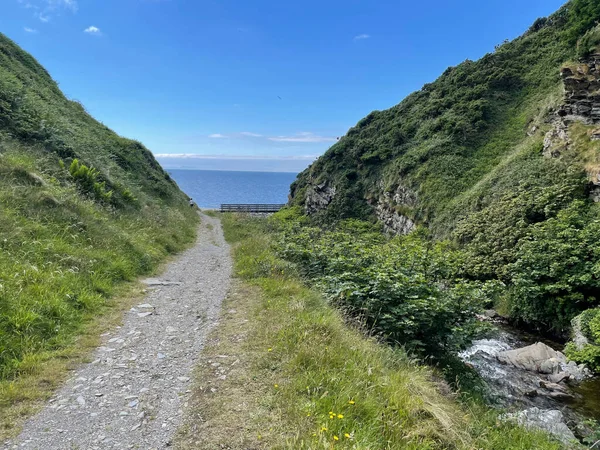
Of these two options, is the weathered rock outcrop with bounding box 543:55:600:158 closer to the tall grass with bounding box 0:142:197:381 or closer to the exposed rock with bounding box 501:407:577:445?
the exposed rock with bounding box 501:407:577:445

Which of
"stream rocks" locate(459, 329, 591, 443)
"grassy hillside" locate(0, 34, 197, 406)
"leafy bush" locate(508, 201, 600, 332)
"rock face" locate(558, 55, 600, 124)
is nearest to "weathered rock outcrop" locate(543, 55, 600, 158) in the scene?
"rock face" locate(558, 55, 600, 124)

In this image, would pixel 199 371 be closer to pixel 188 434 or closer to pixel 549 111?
pixel 188 434

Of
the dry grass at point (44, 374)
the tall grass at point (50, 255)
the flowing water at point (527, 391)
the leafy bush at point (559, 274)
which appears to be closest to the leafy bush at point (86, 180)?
the tall grass at point (50, 255)

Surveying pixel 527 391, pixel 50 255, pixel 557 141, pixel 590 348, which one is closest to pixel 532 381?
pixel 527 391

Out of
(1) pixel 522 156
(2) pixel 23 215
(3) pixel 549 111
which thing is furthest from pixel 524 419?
(3) pixel 549 111

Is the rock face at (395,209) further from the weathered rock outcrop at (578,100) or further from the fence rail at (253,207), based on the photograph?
the fence rail at (253,207)

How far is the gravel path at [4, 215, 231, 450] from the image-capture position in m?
3.72

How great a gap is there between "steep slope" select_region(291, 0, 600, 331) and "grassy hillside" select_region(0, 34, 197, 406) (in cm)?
1418

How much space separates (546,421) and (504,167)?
20.3m

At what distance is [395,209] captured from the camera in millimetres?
34188

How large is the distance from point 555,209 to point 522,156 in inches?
313

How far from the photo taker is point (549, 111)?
2605 cm

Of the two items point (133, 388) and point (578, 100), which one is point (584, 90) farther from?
point (133, 388)

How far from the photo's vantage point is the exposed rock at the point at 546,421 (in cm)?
638
